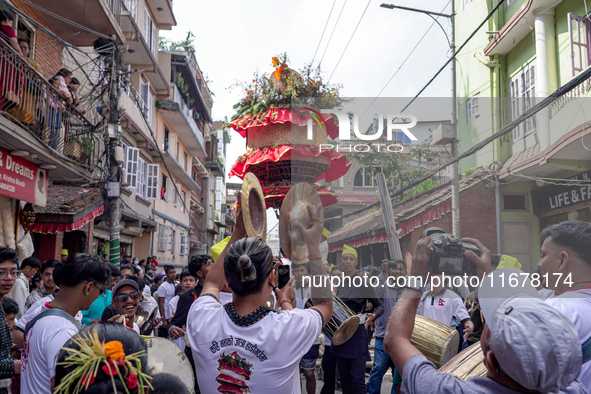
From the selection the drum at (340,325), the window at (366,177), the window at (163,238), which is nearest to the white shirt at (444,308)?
the drum at (340,325)

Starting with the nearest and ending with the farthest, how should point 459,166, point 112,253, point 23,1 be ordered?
1. point 459,166
2. point 23,1
3. point 112,253

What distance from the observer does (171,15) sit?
2191cm

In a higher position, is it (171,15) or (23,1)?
(171,15)

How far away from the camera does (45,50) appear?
37.6 ft

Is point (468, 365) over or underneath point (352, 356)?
over

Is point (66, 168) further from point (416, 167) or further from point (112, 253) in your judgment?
point (416, 167)

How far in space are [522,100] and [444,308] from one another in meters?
2.89

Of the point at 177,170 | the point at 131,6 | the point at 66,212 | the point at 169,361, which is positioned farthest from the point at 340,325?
the point at 177,170

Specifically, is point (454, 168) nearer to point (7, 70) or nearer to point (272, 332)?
point (272, 332)

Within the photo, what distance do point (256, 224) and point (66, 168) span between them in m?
8.48

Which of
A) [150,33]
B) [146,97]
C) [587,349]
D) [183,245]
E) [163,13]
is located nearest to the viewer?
[587,349]

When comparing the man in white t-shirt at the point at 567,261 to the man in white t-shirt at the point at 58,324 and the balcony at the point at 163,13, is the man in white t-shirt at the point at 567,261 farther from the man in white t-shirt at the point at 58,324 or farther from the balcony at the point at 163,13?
the balcony at the point at 163,13

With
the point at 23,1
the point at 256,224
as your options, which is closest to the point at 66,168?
the point at 23,1

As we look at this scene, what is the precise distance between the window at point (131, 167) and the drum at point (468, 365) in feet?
50.5
